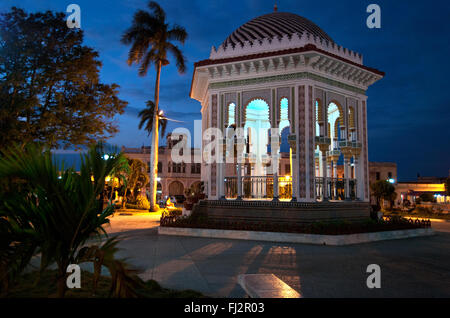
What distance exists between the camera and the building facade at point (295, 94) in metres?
13.0

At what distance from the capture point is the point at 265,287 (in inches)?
190

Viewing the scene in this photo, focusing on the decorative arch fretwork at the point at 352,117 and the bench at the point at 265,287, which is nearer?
the bench at the point at 265,287

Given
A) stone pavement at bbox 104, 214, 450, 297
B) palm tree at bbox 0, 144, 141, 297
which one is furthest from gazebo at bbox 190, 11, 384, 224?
palm tree at bbox 0, 144, 141, 297

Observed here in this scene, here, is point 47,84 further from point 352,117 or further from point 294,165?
point 352,117

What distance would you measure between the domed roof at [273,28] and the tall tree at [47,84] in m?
6.07

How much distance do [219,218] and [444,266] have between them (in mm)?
7709

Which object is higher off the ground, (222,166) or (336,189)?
(222,166)

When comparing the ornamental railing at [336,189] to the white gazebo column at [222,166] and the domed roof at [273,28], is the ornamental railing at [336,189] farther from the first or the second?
the domed roof at [273,28]

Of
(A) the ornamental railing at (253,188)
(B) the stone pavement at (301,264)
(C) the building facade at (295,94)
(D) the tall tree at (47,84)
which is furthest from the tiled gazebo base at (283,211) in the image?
(D) the tall tree at (47,84)


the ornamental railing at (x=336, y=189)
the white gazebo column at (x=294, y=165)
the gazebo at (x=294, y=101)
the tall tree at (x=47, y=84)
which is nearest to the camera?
the tall tree at (x=47, y=84)

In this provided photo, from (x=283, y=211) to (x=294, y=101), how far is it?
4364 millimetres

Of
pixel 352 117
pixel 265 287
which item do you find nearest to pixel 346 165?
pixel 352 117

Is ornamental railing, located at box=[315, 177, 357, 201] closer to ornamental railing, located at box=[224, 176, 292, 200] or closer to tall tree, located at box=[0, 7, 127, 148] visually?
ornamental railing, located at box=[224, 176, 292, 200]

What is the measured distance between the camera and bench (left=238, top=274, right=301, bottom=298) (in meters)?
4.45
